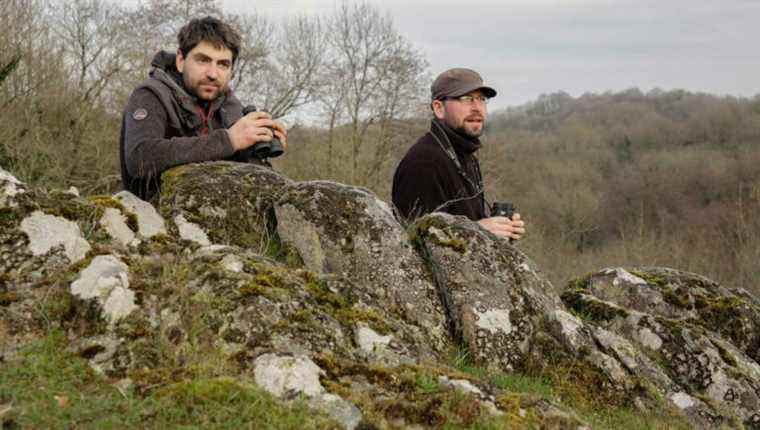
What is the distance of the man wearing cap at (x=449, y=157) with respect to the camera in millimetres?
6219

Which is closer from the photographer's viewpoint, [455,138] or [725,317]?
[725,317]

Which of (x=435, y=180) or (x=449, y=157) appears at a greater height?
(x=449, y=157)

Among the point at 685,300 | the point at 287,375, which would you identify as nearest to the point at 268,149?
the point at 287,375

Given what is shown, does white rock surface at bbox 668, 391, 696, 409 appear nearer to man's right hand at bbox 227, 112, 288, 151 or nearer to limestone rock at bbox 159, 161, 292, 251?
limestone rock at bbox 159, 161, 292, 251

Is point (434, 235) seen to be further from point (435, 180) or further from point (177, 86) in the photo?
point (177, 86)

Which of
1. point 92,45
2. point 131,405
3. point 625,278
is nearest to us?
point 131,405

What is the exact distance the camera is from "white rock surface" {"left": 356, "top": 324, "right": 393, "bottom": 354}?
154 inches

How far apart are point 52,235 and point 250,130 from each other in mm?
1587

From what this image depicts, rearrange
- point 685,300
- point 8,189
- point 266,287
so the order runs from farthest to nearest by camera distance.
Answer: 1. point 685,300
2. point 8,189
3. point 266,287

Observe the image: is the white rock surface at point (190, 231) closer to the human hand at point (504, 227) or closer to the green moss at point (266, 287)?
the green moss at point (266, 287)

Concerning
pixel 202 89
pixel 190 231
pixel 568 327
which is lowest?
pixel 568 327

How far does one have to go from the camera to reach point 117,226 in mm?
4574

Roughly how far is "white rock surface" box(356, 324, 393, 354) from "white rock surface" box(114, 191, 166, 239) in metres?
1.61

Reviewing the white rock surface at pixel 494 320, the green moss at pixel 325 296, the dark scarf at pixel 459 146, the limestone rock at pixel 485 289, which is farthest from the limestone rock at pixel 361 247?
the dark scarf at pixel 459 146
